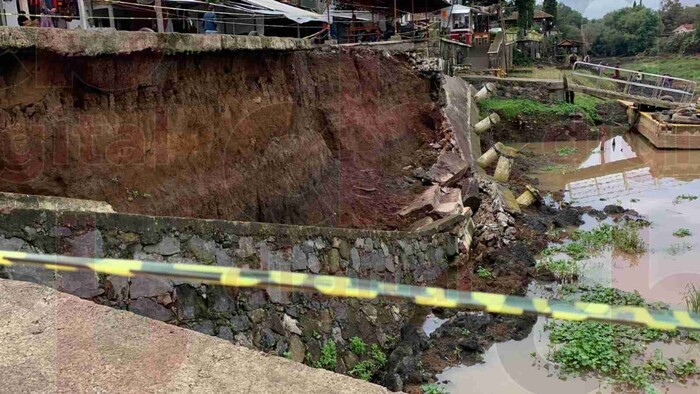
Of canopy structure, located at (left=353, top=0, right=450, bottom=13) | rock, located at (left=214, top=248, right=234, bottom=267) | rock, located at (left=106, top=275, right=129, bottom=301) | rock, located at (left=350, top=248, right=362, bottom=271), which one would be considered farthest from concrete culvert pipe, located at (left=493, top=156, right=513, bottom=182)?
rock, located at (left=106, top=275, right=129, bottom=301)

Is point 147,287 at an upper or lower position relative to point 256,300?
upper

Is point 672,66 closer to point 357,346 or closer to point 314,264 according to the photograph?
point 357,346

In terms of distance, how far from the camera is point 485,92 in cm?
2556

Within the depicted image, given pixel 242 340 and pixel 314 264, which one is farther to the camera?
pixel 314 264

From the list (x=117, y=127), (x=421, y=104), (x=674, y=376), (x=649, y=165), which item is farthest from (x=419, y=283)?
(x=649, y=165)

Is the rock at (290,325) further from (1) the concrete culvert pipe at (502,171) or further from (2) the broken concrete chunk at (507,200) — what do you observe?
(1) the concrete culvert pipe at (502,171)

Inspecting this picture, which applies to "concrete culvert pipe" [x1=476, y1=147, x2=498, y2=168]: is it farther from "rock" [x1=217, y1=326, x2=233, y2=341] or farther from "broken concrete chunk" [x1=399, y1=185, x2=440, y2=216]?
"rock" [x1=217, y1=326, x2=233, y2=341]

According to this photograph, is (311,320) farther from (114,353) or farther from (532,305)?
(532,305)

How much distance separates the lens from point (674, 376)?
684 centimetres

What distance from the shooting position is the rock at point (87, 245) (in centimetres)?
388

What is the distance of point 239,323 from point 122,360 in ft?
6.51

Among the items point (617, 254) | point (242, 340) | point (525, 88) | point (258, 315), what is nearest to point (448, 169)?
point (617, 254)

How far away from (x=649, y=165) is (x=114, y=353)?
2214 cm

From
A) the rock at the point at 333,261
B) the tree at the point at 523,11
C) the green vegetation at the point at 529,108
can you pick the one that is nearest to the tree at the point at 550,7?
the tree at the point at 523,11
